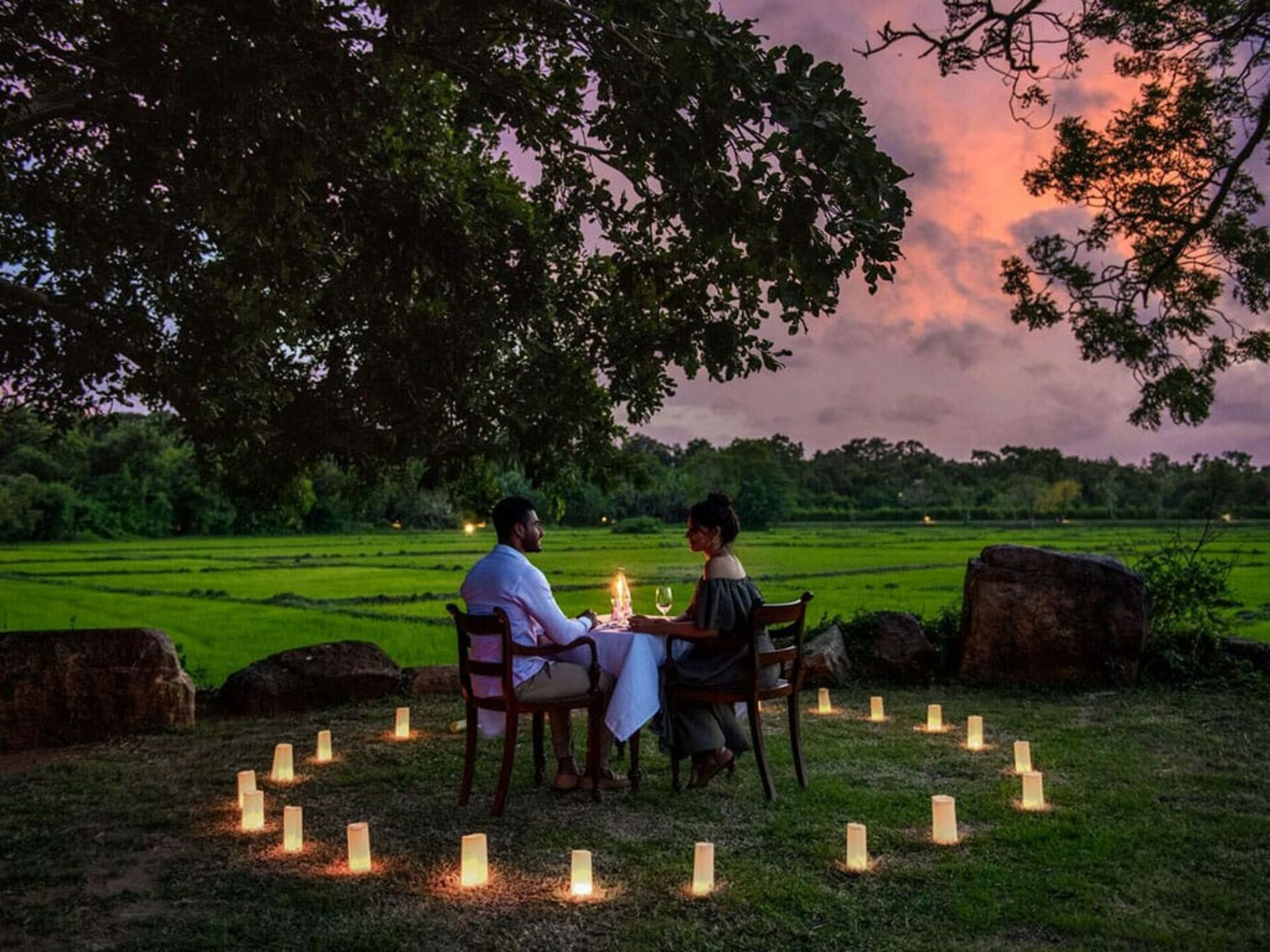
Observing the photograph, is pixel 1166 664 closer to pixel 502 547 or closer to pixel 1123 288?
pixel 1123 288

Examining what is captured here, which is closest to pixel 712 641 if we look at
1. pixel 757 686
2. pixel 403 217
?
pixel 757 686

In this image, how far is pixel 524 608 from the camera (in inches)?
237

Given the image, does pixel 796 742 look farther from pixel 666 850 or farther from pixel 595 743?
pixel 666 850

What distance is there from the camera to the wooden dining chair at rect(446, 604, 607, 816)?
5.84m

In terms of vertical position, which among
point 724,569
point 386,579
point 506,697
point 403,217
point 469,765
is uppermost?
point 403,217

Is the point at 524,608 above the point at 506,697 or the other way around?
above

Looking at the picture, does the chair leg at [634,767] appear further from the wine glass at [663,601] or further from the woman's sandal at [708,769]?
the wine glass at [663,601]

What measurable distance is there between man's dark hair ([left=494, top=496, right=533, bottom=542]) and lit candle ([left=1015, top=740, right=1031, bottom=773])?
3511 millimetres

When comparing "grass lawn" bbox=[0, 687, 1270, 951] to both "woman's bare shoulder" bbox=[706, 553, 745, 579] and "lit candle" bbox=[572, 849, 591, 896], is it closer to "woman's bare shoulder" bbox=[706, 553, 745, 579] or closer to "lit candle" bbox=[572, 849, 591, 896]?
"lit candle" bbox=[572, 849, 591, 896]

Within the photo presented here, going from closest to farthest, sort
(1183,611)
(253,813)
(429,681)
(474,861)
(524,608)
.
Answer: (474,861)
(253,813)
(524,608)
(429,681)
(1183,611)

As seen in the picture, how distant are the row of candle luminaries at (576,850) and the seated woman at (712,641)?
135 cm

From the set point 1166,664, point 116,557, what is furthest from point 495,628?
point 116,557

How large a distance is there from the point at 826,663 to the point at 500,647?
16.0 ft

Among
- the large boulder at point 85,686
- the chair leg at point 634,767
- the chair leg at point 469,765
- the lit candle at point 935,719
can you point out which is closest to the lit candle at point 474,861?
the chair leg at point 469,765
